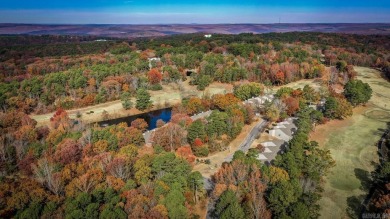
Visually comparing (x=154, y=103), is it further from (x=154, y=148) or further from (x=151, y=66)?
(x=154, y=148)

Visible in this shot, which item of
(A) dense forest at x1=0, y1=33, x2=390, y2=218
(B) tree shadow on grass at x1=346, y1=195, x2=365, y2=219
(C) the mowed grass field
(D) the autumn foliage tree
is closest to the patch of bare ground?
(A) dense forest at x1=0, y1=33, x2=390, y2=218

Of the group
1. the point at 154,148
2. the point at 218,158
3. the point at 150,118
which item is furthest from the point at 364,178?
the point at 150,118

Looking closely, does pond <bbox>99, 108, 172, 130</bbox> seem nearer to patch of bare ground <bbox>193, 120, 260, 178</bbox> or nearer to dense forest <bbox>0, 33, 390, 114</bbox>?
dense forest <bbox>0, 33, 390, 114</bbox>

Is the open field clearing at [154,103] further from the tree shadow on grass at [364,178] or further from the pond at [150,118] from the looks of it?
the tree shadow on grass at [364,178]

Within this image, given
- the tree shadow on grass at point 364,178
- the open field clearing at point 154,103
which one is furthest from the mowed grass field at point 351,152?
the open field clearing at point 154,103

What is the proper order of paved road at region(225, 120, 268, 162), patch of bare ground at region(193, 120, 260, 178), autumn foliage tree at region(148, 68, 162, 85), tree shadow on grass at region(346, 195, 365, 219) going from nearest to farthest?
tree shadow on grass at region(346, 195, 365, 219) → patch of bare ground at region(193, 120, 260, 178) → paved road at region(225, 120, 268, 162) → autumn foliage tree at region(148, 68, 162, 85)

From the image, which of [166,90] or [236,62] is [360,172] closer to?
[166,90]

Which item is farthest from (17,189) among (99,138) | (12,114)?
(12,114)
